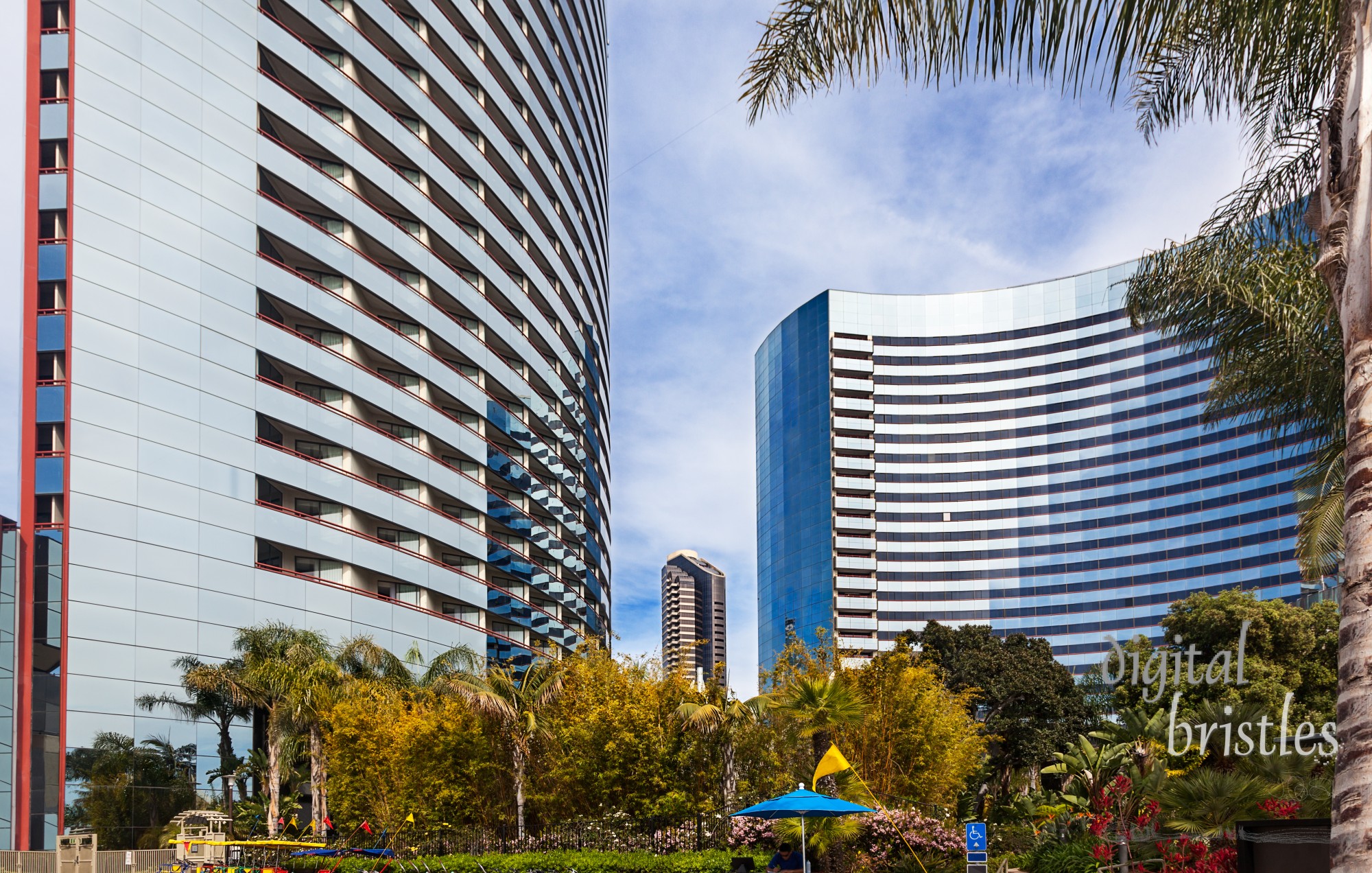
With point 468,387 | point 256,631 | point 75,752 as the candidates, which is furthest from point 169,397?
point 468,387

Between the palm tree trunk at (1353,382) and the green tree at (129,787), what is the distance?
4105 cm

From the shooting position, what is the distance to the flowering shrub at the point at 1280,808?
48.9 feet

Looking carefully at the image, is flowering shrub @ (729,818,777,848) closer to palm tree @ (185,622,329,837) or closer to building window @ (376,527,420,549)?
palm tree @ (185,622,329,837)

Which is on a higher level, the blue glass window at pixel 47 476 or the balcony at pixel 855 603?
the blue glass window at pixel 47 476

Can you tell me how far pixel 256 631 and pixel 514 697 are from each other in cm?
1650

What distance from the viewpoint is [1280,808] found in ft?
49.1

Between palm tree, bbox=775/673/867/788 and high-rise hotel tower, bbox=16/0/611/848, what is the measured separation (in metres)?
16.1

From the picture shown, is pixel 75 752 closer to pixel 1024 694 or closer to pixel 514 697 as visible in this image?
pixel 514 697

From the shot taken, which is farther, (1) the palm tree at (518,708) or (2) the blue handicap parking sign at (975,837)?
(1) the palm tree at (518,708)

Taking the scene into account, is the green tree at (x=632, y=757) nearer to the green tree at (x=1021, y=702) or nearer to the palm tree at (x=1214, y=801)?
the palm tree at (x=1214, y=801)

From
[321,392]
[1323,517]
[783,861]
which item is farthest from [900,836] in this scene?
[321,392]

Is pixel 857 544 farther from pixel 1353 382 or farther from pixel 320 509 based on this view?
pixel 1353 382

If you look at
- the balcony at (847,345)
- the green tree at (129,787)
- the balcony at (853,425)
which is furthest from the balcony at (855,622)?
the green tree at (129,787)

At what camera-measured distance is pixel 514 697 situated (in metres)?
33.0
